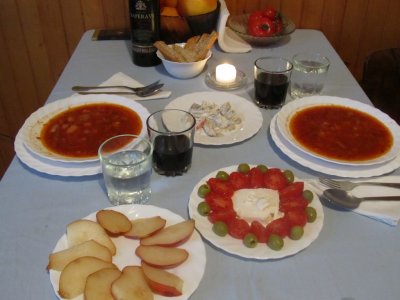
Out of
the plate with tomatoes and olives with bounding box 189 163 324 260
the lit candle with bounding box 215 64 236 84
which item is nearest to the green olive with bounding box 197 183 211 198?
the plate with tomatoes and olives with bounding box 189 163 324 260

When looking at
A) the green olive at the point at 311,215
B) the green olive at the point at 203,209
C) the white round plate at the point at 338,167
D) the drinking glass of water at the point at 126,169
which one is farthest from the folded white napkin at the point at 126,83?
the green olive at the point at 311,215

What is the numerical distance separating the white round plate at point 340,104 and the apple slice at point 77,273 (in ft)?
1.89

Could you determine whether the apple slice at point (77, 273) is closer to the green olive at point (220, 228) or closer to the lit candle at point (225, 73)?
the green olive at point (220, 228)

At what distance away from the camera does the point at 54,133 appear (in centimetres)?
111

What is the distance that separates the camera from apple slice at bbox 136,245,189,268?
2.42 feet

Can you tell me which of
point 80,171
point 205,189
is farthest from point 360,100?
point 80,171

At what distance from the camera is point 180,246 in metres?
0.79

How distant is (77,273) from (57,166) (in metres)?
0.37

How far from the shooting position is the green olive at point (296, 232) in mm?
807

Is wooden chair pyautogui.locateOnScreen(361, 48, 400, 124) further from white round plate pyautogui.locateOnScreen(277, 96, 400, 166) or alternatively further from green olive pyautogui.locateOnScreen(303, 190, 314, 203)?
green olive pyautogui.locateOnScreen(303, 190, 314, 203)

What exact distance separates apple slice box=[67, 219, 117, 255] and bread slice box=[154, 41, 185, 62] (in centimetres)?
77

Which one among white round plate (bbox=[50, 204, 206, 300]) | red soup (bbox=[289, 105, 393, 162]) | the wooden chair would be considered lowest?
the wooden chair

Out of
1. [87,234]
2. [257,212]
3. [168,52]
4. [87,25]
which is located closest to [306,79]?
[168,52]

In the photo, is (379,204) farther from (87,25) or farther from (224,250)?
(87,25)
